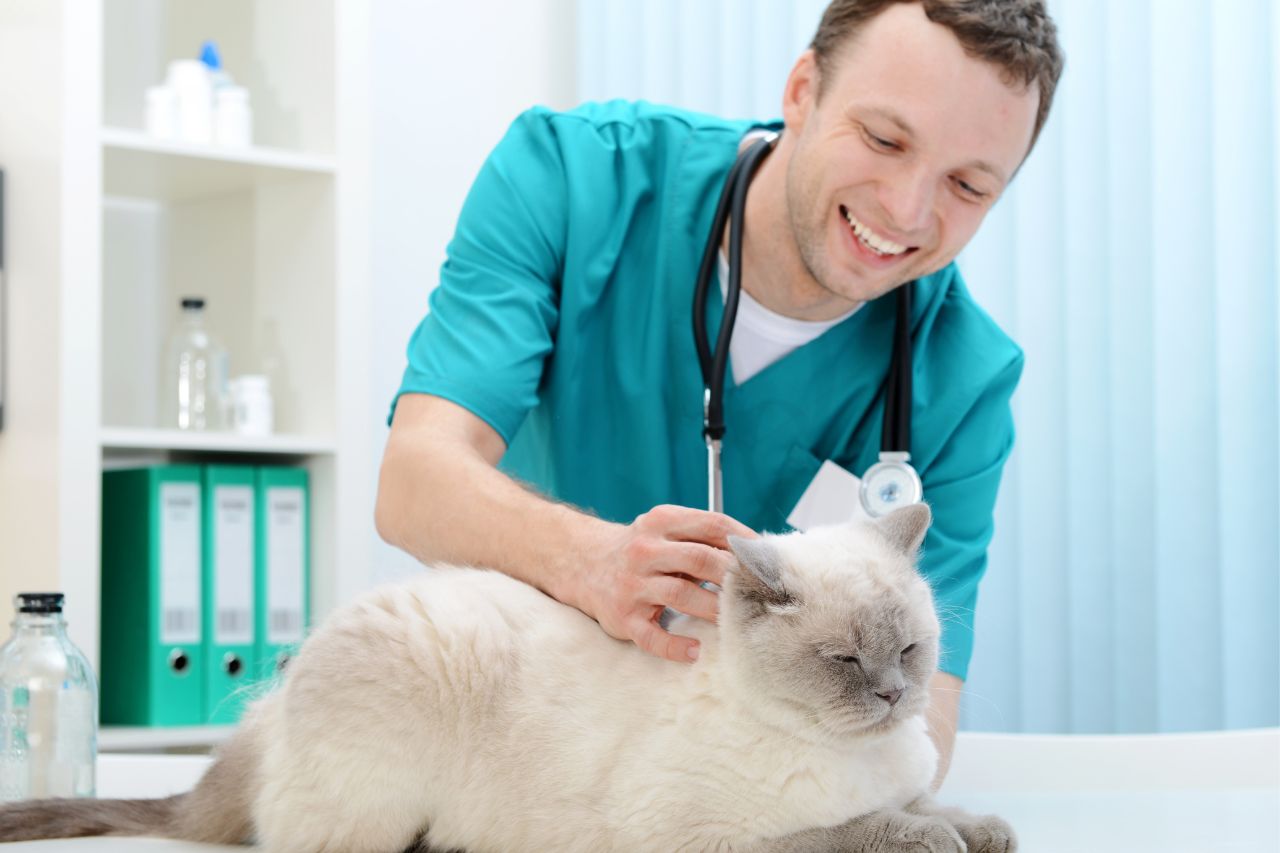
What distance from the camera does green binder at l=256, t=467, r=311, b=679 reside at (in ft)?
8.38

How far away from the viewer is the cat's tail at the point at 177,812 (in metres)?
1.11

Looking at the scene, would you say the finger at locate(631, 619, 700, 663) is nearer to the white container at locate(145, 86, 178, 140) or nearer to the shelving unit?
the shelving unit

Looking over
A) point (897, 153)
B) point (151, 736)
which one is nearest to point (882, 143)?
point (897, 153)

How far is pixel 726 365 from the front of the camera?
1.71 metres

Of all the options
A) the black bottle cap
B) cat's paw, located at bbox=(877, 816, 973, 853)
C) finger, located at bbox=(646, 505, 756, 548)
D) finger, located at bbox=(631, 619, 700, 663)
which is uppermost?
finger, located at bbox=(646, 505, 756, 548)

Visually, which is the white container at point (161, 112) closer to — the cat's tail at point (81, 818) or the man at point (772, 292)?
the man at point (772, 292)

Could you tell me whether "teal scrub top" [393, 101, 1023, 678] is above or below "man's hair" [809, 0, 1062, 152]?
below

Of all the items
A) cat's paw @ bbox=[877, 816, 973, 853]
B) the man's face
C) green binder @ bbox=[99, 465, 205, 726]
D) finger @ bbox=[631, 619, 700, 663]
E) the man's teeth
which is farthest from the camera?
green binder @ bbox=[99, 465, 205, 726]

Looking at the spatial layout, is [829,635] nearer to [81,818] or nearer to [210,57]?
[81,818]

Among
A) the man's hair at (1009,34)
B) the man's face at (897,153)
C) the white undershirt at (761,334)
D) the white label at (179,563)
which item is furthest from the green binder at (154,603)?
the man's hair at (1009,34)

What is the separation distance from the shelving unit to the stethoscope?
108 cm

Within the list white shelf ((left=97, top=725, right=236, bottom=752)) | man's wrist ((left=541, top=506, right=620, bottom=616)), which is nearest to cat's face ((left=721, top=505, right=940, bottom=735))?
man's wrist ((left=541, top=506, right=620, bottom=616))

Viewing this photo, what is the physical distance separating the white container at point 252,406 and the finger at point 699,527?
1716 millimetres

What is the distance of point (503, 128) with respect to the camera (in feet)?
10.9
